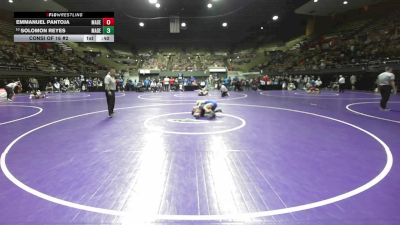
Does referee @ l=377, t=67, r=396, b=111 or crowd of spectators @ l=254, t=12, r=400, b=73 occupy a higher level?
crowd of spectators @ l=254, t=12, r=400, b=73

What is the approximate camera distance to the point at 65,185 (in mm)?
3605

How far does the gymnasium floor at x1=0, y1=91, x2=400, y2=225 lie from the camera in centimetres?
287

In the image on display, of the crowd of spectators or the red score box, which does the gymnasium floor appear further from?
the crowd of spectators

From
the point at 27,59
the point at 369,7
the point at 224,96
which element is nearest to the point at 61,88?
the point at 27,59

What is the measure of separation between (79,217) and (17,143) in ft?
13.1

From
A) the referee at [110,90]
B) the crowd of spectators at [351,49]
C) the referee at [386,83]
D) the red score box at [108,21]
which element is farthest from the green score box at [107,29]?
the crowd of spectators at [351,49]

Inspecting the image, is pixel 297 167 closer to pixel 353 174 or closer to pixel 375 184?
pixel 353 174

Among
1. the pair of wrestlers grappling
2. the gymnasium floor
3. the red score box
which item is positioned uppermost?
the red score box
